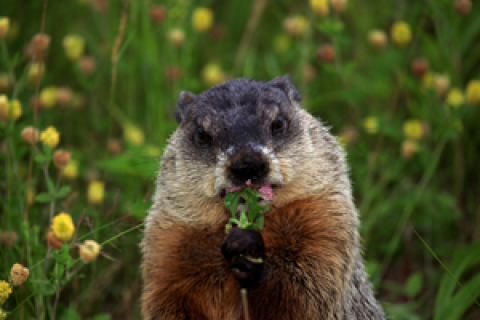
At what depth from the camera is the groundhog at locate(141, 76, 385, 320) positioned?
3111mm

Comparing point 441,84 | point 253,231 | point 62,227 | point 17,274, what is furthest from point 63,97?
point 441,84

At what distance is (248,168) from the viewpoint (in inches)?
117

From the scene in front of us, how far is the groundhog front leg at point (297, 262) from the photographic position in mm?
3055

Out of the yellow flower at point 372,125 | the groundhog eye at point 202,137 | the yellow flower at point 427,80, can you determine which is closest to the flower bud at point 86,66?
the groundhog eye at point 202,137

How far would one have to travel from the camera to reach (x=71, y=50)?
545 cm

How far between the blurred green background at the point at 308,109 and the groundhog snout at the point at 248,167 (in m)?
1.06

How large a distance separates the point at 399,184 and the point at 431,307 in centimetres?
115

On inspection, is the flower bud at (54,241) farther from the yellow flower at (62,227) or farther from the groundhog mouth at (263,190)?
the groundhog mouth at (263,190)

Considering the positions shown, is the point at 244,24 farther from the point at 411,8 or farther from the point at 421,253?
the point at 421,253

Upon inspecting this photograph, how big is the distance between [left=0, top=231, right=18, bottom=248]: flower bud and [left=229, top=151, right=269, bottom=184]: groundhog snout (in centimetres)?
162

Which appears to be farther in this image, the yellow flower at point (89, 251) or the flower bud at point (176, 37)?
the flower bud at point (176, 37)

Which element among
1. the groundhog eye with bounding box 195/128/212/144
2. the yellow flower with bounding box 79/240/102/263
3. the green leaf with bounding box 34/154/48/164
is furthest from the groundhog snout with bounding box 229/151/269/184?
the green leaf with bounding box 34/154/48/164

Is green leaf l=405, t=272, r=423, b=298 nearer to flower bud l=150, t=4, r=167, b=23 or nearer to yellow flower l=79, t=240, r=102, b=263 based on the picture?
yellow flower l=79, t=240, r=102, b=263

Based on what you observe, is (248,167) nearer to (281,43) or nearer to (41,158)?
(41,158)
